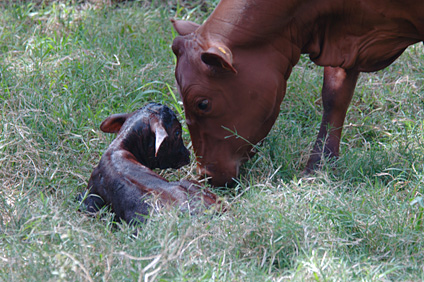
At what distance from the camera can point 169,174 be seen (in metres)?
5.33

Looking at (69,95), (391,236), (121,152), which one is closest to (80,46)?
(69,95)

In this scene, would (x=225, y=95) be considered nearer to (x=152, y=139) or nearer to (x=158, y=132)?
(x=158, y=132)

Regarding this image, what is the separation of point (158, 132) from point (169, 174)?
2.29 feet

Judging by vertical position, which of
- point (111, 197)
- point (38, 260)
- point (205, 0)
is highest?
point (38, 260)

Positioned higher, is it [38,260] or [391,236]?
[38,260]

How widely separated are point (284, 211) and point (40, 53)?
3468 millimetres

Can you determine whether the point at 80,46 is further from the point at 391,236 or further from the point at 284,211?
the point at 391,236

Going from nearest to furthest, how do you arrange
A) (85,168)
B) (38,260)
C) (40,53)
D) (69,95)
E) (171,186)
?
(38,260) → (171,186) → (85,168) → (69,95) → (40,53)

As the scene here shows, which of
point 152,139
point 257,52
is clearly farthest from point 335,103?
point 152,139

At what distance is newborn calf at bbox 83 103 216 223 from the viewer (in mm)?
4324

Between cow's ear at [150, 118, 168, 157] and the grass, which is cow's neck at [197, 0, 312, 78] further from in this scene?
the grass

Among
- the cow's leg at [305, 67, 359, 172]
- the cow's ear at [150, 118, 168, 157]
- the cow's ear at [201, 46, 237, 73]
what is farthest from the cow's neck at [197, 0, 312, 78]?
the cow's leg at [305, 67, 359, 172]

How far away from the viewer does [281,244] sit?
151 inches

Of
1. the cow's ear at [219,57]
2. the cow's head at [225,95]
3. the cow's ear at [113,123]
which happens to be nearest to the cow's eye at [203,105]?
the cow's head at [225,95]
